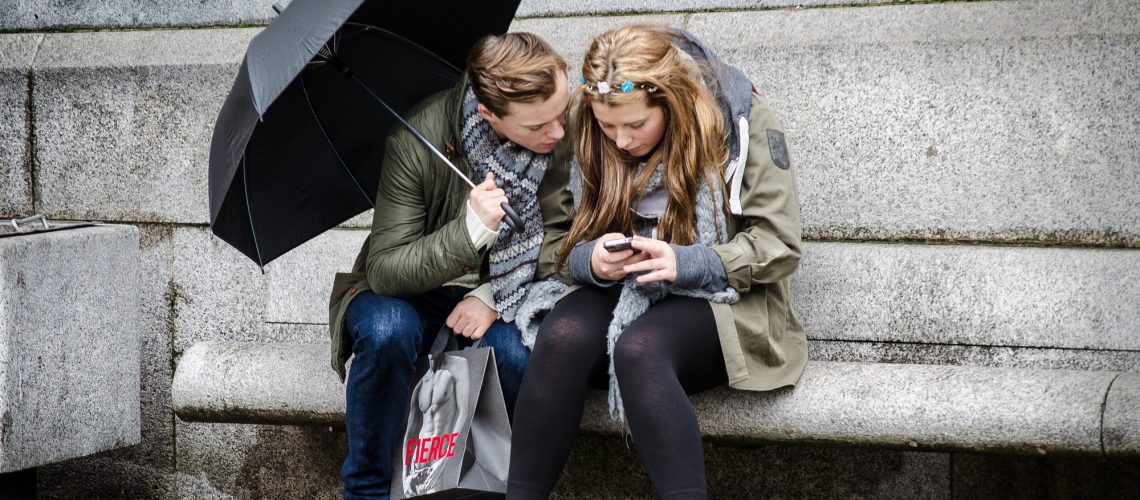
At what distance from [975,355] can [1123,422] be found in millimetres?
A: 727

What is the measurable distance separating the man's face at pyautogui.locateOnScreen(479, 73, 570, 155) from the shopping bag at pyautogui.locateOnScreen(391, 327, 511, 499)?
1.91ft

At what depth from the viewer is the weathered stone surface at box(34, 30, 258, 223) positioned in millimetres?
4500

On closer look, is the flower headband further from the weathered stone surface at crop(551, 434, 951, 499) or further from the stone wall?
the weathered stone surface at crop(551, 434, 951, 499)

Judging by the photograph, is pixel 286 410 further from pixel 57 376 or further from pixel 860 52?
pixel 860 52

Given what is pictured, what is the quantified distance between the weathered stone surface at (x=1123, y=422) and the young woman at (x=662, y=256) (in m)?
0.78

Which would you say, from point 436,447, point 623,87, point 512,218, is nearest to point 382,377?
point 436,447

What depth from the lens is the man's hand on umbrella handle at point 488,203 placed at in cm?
317

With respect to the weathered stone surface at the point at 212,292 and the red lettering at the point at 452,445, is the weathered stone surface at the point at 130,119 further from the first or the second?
the red lettering at the point at 452,445

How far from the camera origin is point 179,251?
4598 millimetres

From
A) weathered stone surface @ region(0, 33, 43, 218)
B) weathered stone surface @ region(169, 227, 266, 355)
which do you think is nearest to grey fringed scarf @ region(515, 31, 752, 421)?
weathered stone surface @ region(169, 227, 266, 355)

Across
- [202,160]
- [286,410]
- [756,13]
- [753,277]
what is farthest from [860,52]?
[202,160]

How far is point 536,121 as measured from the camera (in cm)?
319

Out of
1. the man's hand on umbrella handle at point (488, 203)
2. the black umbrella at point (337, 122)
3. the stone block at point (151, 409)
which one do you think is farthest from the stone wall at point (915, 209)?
the man's hand on umbrella handle at point (488, 203)

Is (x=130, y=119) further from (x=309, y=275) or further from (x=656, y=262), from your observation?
(x=656, y=262)
